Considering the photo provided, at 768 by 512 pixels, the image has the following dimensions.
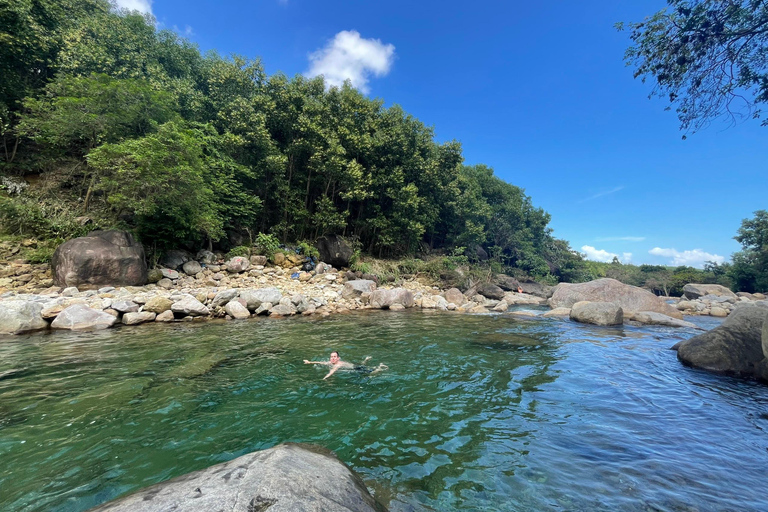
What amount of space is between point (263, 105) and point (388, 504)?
20.7 meters

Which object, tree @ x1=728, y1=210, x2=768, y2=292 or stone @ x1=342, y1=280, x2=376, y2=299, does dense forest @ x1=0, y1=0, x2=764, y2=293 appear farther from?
tree @ x1=728, y1=210, x2=768, y2=292

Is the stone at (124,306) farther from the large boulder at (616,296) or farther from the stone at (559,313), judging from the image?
the large boulder at (616,296)

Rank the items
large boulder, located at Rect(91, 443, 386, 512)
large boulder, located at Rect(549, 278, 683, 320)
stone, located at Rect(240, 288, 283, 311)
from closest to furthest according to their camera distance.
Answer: large boulder, located at Rect(91, 443, 386, 512), stone, located at Rect(240, 288, 283, 311), large boulder, located at Rect(549, 278, 683, 320)

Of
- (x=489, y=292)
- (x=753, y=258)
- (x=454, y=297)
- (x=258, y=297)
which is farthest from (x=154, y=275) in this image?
(x=753, y=258)

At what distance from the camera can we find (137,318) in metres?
9.58

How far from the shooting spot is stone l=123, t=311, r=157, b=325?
9469 mm

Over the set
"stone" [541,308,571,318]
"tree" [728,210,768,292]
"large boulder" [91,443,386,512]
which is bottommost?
"large boulder" [91,443,386,512]

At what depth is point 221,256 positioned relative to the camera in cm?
1653

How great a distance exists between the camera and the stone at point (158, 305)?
1014cm

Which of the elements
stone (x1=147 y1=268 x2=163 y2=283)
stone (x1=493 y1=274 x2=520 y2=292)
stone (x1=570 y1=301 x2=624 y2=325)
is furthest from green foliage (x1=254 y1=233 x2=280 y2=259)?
stone (x1=493 y1=274 x2=520 y2=292)

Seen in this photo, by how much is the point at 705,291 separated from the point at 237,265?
3665cm

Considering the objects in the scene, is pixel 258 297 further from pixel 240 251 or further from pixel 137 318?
pixel 240 251

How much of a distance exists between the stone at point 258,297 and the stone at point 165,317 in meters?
2.36

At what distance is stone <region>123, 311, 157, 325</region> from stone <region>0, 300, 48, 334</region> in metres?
1.73
